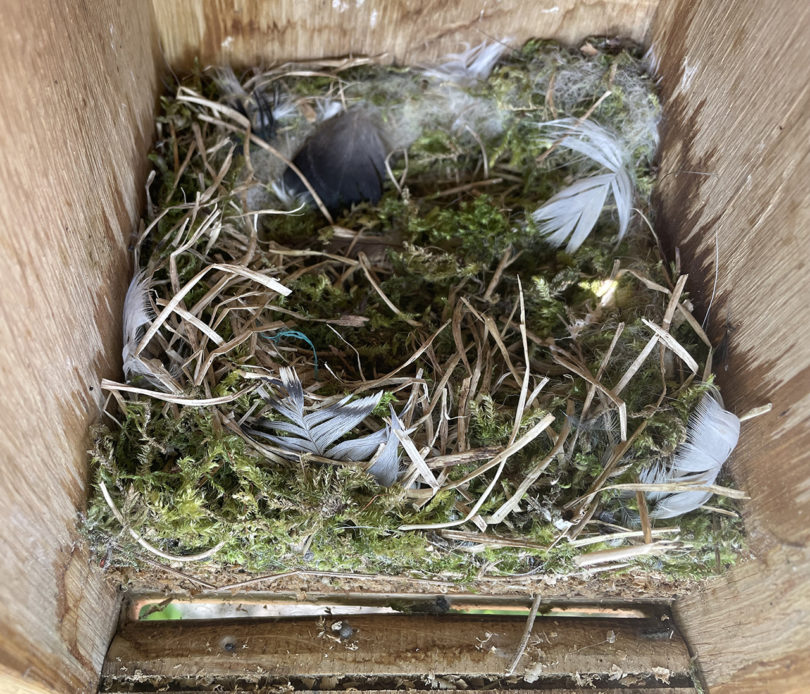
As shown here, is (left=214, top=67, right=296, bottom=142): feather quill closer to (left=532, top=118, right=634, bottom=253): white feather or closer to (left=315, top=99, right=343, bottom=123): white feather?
(left=315, top=99, right=343, bottom=123): white feather

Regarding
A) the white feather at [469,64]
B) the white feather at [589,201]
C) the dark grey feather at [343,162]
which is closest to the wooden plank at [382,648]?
the white feather at [589,201]

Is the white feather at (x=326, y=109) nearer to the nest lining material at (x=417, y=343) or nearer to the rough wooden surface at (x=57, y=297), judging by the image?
the nest lining material at (x=417, y=343)

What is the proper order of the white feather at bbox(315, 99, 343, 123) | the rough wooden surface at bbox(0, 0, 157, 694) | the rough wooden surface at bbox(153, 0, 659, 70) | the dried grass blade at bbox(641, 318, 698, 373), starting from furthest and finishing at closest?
1. the white feather at bbox(315, 99, 343, 123)
2. the rough wooden surface at bbox(153, 0, 659, 70)
3. the dried grass blade at bbox(641, 318, 698, 373)
4. the rough wooden surface at bbox(0, 0, 157, 694)

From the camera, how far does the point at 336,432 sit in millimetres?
1093

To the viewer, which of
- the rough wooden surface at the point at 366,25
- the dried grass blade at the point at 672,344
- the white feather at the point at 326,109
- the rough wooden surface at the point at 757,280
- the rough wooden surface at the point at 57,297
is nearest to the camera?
the rough wooden surface at the point at 57,297

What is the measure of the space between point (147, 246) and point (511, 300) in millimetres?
770

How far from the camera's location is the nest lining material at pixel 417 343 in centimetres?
108

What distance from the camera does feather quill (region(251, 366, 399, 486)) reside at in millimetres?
1087

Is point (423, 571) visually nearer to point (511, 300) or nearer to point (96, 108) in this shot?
point (511, 300)

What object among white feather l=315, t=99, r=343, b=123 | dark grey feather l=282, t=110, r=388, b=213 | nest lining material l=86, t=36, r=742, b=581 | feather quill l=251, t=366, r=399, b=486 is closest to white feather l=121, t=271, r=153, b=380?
nest lining material l=86, t=36, r=742, b=581

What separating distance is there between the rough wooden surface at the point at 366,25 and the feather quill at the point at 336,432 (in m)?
0.82

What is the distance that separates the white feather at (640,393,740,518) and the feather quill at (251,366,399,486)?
0.48 metres

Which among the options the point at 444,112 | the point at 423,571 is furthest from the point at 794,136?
the point at 423,571

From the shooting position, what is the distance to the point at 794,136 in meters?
1.01
